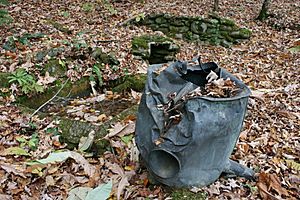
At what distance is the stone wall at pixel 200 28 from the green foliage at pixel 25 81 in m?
3.76

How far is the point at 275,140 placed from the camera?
3812 mm

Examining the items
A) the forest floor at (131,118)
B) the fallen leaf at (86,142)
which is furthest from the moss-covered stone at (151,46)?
the fallen leaf at (86,142)

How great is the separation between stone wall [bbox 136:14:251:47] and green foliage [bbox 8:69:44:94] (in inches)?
→ 148

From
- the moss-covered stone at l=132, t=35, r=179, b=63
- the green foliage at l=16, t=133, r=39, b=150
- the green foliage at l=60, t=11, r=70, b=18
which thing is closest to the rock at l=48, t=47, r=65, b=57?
the moss-covered stone at l=132, t=35, r=179, b=63

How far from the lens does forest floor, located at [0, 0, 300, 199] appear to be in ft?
10.2

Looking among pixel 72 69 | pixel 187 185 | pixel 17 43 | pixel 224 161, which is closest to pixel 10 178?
pixel 187 185

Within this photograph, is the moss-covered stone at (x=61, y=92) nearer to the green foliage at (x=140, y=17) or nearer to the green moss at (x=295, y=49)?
the green foliage at (x=140, y=17)

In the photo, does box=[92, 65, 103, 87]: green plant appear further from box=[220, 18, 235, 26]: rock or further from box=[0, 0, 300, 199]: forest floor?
box=[220, 18, 235, 26]: rock

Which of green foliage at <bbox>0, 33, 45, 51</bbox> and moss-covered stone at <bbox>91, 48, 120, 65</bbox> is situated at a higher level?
green foliage at <bbox>0, 33, 45, 51</bbox>

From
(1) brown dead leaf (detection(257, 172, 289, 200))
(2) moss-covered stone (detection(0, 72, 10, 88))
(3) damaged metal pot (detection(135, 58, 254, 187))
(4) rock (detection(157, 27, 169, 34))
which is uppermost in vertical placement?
(3) damaged metal pot (detection(135, 58, 254, 187))

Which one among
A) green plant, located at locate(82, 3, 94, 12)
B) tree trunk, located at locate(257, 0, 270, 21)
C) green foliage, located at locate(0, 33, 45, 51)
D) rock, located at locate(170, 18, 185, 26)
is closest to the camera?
green foliage, located at locate(0, 33, 45, 51)

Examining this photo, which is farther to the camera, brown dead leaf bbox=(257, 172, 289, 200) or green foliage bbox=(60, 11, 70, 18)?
green foliage bbox=(60, 11, 70, 18)

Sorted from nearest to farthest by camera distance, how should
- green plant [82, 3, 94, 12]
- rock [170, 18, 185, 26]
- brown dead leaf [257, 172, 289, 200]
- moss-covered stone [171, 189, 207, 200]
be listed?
1. moss-covered stone [171, 189, 207, 200]
2. brown dead leaf [257, 172, 289, 200]
3. rock [170, 18, 185, 26]
4. green plant [82, 3, 94, 12]

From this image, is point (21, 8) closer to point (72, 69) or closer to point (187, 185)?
point (72, 69)
